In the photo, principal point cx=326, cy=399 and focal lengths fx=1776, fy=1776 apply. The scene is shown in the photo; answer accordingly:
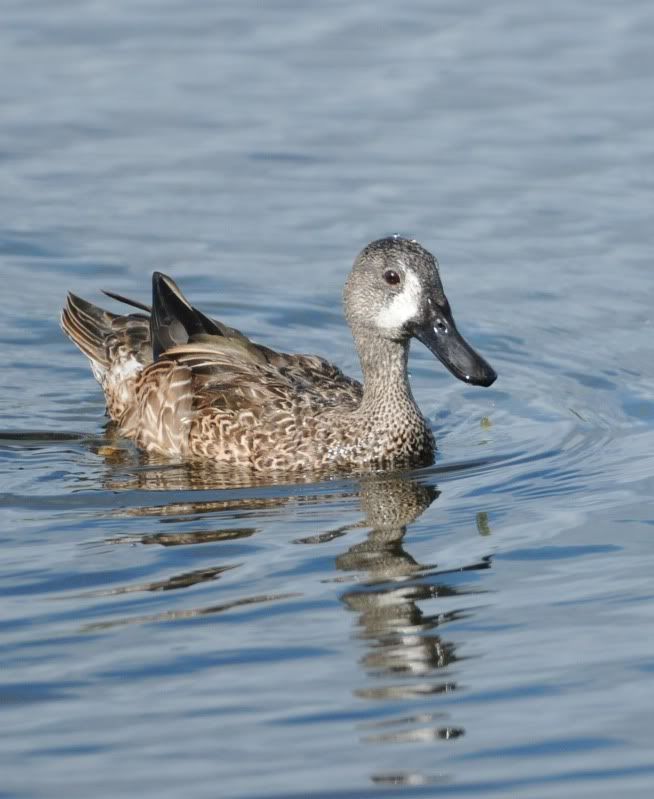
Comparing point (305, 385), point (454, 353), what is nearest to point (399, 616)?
point (454, 353)

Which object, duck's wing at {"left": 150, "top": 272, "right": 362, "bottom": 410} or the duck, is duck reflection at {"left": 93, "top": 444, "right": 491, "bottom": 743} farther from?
duck's wing at {"left": 150, "top": 272, "right": 362, "bottom": 410}

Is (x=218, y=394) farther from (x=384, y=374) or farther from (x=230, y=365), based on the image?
(x=384, y=374)

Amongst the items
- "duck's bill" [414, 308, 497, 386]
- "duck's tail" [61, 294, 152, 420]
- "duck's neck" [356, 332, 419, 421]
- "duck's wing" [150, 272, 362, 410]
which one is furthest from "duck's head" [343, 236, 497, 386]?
"duck's tail" [61, 294, 152, 420]

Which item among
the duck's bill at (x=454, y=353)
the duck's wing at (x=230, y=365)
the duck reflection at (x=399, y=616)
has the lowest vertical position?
the duck reflection at (x=399, y=616)

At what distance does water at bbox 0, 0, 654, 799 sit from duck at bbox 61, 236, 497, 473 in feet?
0.94

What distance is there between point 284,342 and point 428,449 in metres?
2.67

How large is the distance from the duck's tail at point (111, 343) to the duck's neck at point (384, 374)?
184cm

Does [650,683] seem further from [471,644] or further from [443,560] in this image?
[443,560]

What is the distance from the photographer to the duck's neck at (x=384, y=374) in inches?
442

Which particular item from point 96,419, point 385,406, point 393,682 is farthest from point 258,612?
point 96,419

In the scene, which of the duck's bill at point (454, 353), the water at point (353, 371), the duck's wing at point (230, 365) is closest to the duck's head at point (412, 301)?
the duck's bill at point (454, 353)

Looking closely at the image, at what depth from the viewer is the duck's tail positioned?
12430mm

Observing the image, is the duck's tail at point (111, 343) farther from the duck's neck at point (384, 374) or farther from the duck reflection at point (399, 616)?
the duck reflection at point (399, 616)

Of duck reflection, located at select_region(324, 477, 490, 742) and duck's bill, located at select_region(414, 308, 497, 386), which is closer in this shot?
duck reflection, located at select_region(324, 477, 490, 742)
